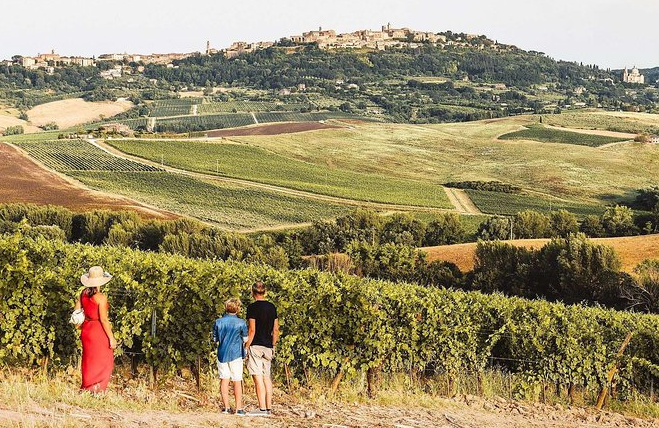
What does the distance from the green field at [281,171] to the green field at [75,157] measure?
3362 mm

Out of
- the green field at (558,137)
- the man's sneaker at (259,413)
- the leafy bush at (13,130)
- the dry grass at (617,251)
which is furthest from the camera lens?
the leafy bush at (13,130)

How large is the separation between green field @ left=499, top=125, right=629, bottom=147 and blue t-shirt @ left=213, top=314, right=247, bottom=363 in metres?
112

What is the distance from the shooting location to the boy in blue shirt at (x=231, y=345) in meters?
10.4

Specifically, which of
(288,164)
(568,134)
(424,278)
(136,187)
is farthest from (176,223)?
(568,134)

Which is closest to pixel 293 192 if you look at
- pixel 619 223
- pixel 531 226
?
→ pixel 531 226

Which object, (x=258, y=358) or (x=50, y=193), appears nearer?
(x=258, y=358)

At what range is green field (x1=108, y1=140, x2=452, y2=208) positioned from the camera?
7950cm

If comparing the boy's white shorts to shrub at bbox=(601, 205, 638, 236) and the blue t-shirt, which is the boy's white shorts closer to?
the blue t-shirt

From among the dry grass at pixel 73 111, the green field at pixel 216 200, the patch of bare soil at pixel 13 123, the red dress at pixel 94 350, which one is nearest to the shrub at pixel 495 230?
the green field at pixel 216 200

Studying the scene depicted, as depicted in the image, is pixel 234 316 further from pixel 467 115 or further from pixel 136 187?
pixel 467 115

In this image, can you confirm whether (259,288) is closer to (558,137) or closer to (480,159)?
(480,159)

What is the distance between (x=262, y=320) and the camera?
1052 cm

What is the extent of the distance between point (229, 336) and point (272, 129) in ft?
374

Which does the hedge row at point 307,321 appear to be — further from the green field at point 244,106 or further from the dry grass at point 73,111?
the green field at point 244,106
